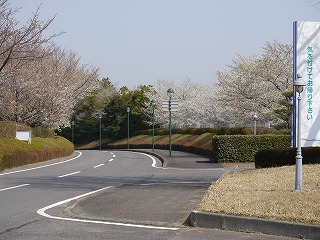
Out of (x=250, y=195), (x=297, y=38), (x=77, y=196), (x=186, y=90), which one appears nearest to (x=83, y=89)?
(x=186, y=90)

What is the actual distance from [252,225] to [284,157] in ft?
32.2

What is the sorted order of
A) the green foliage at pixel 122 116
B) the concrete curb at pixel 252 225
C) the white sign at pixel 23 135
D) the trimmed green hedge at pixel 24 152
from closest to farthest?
the concrete curb at pixel 252 225, the trimmed green hedge at pixel 24 152, the white sign at pixel 23 135, the green foliage at pixel 122 116

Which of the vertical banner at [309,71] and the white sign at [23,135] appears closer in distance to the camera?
the vertical banner at [309,71]

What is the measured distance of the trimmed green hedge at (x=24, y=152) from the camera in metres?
25.5

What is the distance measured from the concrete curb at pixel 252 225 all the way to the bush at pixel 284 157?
9068 millimetres

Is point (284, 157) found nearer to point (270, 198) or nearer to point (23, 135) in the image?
point (270, 198)

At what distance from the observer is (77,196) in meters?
14.5

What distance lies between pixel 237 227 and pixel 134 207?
3533 millimetres

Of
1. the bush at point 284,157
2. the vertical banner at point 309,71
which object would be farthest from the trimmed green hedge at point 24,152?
the vertical banner at point 309,71

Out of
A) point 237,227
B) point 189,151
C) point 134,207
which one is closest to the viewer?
point 237,227

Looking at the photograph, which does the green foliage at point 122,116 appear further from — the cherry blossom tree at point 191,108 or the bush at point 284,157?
the bush at point 284,157

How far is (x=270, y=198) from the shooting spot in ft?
35.1

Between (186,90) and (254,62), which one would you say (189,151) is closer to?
(254,62)

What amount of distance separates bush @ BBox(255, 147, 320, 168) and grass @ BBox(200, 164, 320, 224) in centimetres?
339
